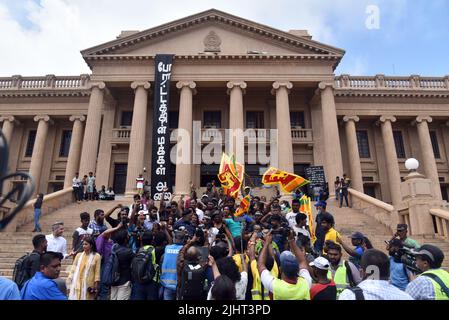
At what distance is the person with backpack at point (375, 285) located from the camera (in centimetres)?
268

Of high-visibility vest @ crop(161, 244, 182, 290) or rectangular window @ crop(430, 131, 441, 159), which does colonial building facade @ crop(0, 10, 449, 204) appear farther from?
high-visibility vest @ crop(161, 244, 182, 290)

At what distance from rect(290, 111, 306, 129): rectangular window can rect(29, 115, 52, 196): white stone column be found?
1969cm

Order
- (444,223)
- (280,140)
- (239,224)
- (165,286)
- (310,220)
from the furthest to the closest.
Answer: (280,140) < (444,223) < (310,220) < (239,224) < (165,286)

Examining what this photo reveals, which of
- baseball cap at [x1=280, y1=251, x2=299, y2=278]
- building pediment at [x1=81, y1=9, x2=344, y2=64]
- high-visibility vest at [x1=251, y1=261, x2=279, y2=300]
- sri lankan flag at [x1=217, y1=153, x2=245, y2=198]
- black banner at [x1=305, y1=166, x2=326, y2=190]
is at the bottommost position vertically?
high-visibility vest at [x1=251, y1=261, x2=279, y2=300]

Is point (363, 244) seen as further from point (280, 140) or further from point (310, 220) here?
point (280, 140)

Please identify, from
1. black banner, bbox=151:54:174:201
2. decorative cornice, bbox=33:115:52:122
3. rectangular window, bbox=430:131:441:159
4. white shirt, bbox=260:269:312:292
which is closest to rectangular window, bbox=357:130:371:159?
rectangular window, bbox=430:131:441:159

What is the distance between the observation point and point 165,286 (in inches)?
191

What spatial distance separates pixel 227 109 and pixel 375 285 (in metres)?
23.3

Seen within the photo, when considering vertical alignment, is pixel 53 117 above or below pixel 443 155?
above

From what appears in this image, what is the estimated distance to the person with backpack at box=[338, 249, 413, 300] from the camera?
2684 mm

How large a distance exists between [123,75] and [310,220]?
60.2 feet

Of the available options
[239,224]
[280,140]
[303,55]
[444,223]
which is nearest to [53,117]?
[280,140]

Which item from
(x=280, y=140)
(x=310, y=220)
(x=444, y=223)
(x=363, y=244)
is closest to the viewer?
(x=363, y=244)

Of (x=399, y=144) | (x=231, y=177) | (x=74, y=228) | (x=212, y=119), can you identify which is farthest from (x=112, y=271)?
(x=399, y=144)
